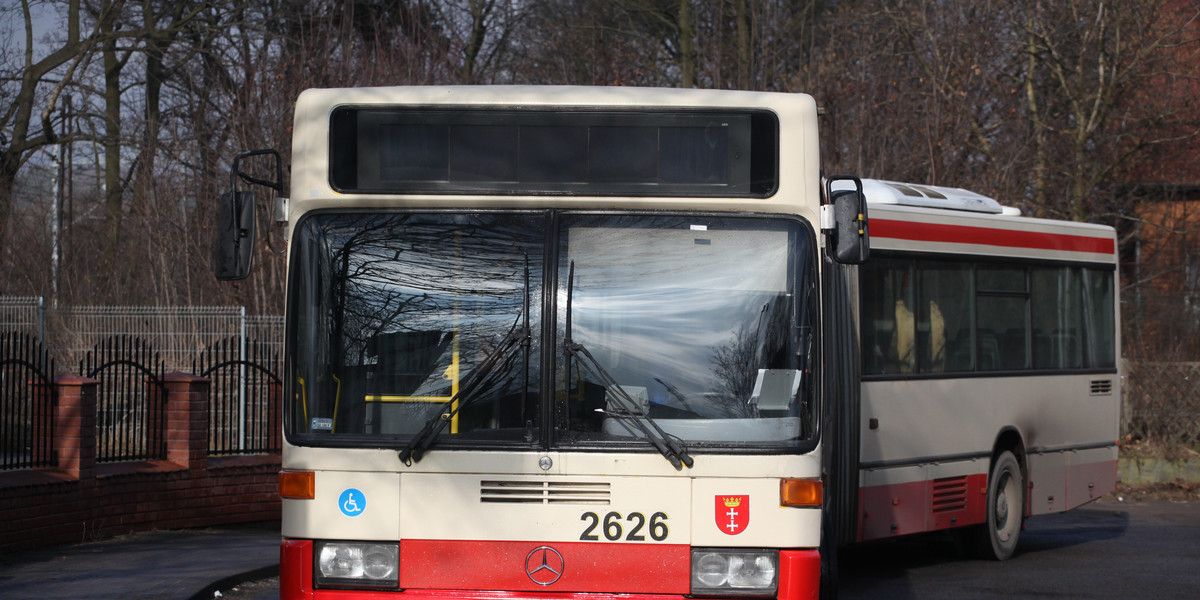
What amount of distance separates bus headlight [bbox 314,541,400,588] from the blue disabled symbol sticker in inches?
5.0

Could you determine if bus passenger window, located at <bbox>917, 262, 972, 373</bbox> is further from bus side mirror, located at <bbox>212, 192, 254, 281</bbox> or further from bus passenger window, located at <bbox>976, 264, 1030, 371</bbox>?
bus side mirror, located at <bbox>212, 192, 254, 281</bbox>

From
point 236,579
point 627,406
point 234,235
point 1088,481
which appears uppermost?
point 234,235

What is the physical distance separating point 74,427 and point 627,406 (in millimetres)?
6995

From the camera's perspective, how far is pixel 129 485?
11453mm

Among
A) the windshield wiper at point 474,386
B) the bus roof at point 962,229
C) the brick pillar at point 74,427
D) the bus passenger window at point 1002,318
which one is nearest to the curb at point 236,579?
the brick pillar at point 74,427

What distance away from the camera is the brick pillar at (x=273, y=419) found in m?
13.2

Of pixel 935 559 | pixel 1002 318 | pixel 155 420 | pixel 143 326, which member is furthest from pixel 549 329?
pixel 143 326

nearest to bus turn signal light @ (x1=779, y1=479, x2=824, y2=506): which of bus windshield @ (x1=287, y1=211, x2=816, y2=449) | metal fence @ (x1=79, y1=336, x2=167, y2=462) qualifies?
bus windshield @ (x1=287, y1=211, x2=816, y2=449)

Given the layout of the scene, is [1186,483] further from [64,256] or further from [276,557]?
[64,256]

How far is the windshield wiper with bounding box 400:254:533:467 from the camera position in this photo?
5379 mm

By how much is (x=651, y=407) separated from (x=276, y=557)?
18.8 feet

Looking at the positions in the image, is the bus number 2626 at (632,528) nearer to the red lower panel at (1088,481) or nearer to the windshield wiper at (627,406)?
the windshield wiper at (627,406)

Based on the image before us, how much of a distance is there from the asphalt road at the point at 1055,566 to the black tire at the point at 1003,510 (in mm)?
142

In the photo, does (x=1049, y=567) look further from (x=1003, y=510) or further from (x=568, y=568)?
(x=568, y=568)
